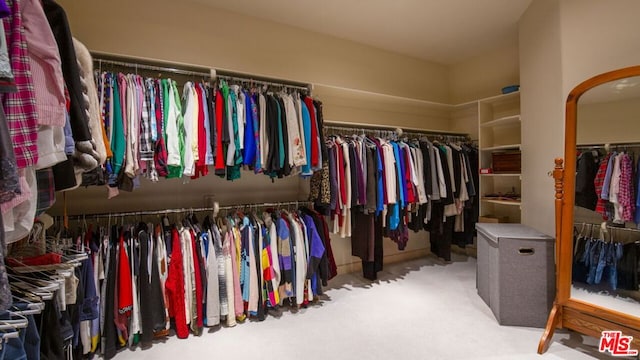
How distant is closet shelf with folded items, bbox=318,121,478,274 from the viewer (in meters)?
2.77

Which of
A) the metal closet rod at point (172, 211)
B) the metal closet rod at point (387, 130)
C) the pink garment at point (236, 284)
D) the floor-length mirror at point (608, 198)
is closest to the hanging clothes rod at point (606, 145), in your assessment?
the floor-length mirror at point (608, 198)

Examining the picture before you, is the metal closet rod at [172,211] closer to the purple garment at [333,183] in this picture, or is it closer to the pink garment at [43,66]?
the purple garment at [333,183]

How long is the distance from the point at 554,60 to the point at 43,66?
3.13 metres

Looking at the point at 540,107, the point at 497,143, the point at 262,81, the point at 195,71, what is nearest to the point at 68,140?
the point at 195,71

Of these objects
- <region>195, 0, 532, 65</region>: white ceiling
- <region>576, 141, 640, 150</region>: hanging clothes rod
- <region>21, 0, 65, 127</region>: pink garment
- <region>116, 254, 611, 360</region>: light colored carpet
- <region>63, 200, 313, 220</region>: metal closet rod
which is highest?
<region>195, 0, 532, 65</region>: white ceiling

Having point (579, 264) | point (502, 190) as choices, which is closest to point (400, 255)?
point (502, 190)

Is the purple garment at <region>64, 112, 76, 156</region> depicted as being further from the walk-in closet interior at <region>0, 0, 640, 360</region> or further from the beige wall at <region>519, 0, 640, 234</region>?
the beige wall at <region>519, 0, 640, 234</region>

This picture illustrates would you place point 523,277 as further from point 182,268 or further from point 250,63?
point 250,63

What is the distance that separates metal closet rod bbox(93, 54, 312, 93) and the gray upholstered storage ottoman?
214 cm

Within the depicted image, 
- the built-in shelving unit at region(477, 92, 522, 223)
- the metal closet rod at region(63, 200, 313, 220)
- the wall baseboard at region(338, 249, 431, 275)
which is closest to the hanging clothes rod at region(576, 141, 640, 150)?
the built-in shelving unit at region(477, 92, 522, 223)

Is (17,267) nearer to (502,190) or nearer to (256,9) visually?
(256,9)

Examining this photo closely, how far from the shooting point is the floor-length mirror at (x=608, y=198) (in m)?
1.76

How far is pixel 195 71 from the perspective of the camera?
2443 mm

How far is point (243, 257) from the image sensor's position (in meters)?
2.36
